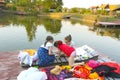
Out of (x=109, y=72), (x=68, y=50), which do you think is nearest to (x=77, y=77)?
(x=109, y=72)

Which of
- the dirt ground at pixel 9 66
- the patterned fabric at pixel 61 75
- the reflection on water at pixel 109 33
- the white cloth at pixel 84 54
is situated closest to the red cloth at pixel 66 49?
the white cloth at pixel 84 54

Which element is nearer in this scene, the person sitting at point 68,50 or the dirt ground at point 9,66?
the dirt ground at point 9,66

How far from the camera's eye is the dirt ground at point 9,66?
7602mm

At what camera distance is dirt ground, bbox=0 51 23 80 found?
A: 7.60 metres

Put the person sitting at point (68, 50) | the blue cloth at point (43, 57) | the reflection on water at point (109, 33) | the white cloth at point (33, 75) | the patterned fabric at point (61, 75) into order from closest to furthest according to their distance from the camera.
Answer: the white cloth at point (33, 75), the patterned fabric at point (61, 75), the person sitting at point (68, 50), the blue cloth at point (43, 57), the reflection on water at point (109, 33)

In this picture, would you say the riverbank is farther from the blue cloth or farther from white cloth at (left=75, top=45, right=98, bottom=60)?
the blue cloth

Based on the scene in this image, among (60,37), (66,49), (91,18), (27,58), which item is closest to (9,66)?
(27,58)

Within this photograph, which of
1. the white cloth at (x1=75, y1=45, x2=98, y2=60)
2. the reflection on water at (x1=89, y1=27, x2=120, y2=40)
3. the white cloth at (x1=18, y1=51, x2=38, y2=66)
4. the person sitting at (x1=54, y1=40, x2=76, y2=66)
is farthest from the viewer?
the reflection on water at (x1=89, y1=27, x2=120, y2=40)

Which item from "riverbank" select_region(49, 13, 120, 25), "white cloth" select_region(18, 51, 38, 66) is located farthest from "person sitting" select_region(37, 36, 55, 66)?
"riverbank" select_region(49, 13, 120, 25)

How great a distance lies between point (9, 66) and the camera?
8.66 m

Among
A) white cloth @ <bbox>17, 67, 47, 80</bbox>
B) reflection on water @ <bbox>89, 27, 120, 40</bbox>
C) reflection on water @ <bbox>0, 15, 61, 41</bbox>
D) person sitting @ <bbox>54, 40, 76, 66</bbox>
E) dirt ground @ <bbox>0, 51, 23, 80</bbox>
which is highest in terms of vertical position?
person sitting @ <bbox>54, 40, 76, 66</bbox>

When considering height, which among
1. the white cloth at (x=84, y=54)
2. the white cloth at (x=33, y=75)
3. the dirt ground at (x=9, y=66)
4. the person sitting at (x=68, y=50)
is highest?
the person sitting at (x=68, y=50)

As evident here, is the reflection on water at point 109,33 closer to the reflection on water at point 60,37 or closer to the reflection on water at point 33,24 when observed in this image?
the reflection on water at point 60,37

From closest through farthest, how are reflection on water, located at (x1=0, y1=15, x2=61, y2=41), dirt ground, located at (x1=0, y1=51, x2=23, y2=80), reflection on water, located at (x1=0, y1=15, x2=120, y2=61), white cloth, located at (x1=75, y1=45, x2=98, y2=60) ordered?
dirt ground, located at (x1=0, y1=51, x2=23, y2=80) < white cloth, located at (x1=75, y1=45, x2=98, y2=60) < reflection on water, located at (x1=0, y1=15, x2=120, y2=61) < reflection on water, located at (x1=0, y1=15, x2=61, y2=41)
